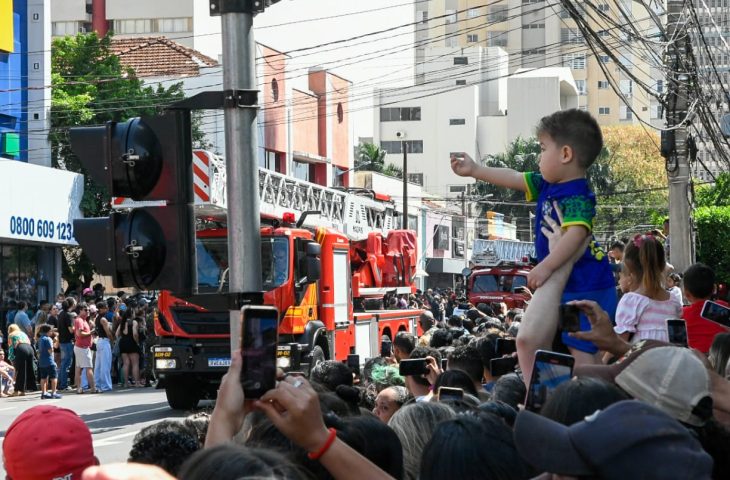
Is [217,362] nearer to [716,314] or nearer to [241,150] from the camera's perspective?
[241,150]

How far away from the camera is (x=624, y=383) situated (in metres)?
3.49

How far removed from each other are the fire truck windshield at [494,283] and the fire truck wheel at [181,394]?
18.0 m

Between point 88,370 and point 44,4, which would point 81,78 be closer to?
point 44,4

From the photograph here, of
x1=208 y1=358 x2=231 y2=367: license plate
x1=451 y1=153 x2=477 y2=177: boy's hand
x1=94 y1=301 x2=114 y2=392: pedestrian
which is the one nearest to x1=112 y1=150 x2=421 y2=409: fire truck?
x1=208 y1=358 x2=231 y2=367: license plate

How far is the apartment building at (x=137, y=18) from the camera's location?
67.9 m

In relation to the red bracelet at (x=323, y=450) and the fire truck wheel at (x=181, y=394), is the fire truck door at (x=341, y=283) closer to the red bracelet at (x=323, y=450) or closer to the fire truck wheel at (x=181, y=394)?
the fire truck wheel at (x=181, y=394)

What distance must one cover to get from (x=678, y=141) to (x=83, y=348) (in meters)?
13.4

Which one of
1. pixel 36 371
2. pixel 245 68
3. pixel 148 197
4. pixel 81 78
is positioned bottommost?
pixel 36 371

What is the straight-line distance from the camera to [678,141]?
18.9m

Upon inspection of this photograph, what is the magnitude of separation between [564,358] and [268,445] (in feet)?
3.25

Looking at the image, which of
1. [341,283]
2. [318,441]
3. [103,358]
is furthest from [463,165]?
[103,358]

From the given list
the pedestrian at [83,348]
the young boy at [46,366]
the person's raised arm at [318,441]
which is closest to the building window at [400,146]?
the pedestrian at [83,348]

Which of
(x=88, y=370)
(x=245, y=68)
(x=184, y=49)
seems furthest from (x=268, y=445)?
(x=184, y=49)

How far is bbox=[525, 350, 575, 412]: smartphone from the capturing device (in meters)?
3.88
